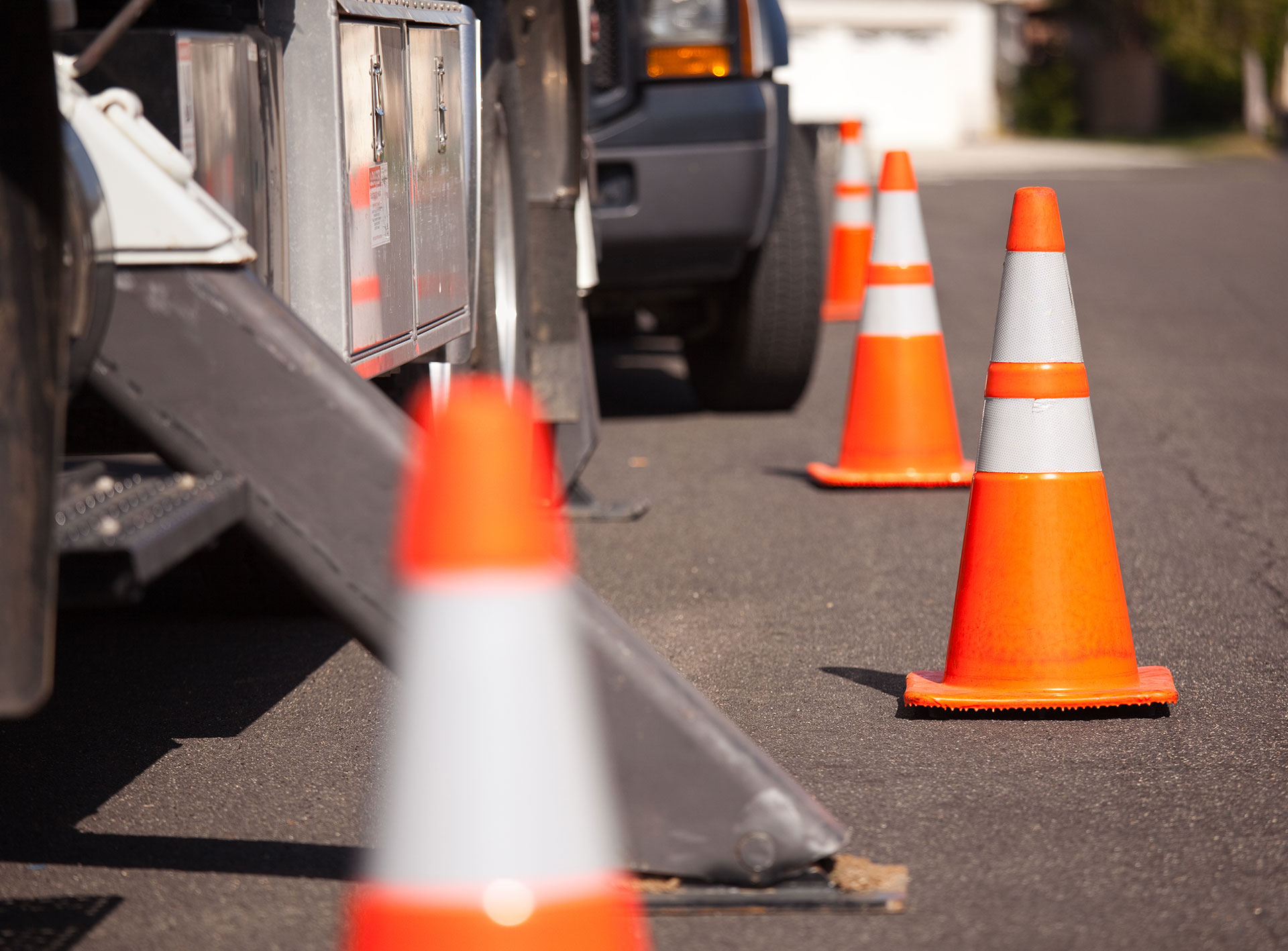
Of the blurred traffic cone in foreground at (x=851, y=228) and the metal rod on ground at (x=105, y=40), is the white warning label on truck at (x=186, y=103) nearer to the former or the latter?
the metal rod on ground at (x=105, y=40)

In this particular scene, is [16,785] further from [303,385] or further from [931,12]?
[931,12]

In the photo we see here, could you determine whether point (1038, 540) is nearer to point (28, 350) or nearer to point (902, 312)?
point (28, 350)

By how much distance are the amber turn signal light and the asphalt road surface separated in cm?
126

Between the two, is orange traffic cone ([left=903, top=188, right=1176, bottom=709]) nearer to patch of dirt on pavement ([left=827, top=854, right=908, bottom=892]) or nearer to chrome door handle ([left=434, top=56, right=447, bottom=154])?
patch of dirt on pavement ([left=827, top=854, right=908, bottom=892])

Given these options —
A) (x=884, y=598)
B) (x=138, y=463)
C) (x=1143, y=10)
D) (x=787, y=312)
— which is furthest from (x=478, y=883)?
(x=1143, y=10)

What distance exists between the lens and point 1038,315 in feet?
11.1

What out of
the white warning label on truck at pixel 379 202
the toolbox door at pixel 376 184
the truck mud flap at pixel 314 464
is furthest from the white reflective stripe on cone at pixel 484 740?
the white warning label on truck at pixel 379 202

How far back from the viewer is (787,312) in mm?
6281

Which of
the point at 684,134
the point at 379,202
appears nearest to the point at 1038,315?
the point at 379,202

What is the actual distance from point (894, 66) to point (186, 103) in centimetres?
3561

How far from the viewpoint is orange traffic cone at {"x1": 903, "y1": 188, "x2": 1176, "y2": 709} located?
327 cm

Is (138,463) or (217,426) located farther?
(138,463)

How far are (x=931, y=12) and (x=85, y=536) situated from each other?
37.3 metres

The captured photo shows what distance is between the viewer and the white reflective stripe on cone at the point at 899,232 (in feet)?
17.5
